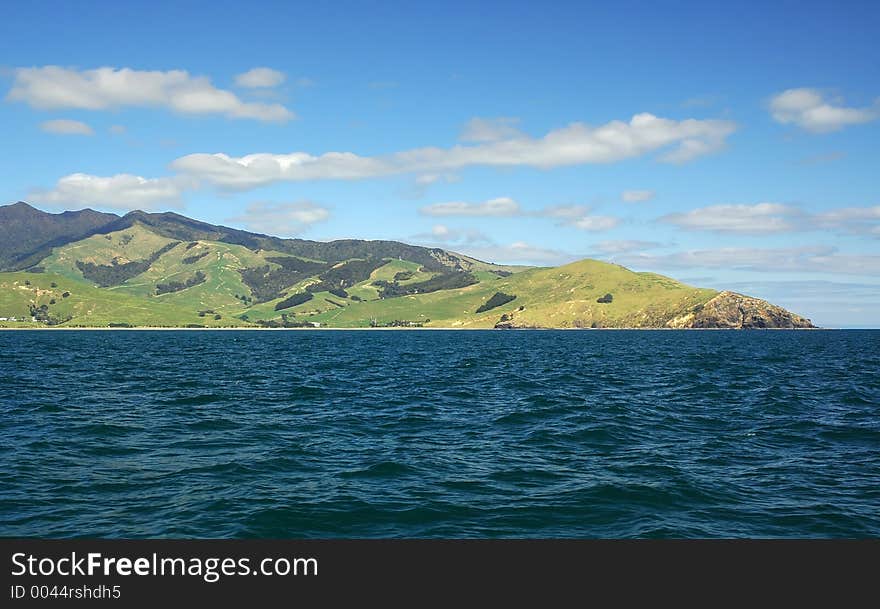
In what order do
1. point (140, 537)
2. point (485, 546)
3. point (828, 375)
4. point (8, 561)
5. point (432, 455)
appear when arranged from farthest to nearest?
point (828, 375) < point (432, 455) < point (140, 537) < point (485, 546) < point (8, 561)

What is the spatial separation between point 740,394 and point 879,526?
43299 millimetres

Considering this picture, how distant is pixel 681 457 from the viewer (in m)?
33.8

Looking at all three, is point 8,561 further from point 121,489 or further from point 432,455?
point 432,455

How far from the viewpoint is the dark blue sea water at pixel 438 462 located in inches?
907

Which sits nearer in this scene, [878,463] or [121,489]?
[121,489]

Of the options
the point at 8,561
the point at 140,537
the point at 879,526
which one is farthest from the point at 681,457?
the point at 8,561

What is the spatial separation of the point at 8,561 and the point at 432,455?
23614mm

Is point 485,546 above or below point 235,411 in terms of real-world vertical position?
above

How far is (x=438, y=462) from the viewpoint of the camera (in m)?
32.7

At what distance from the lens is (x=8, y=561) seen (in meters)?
12.4

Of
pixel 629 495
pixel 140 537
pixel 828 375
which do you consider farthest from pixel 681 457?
pixel 828 375

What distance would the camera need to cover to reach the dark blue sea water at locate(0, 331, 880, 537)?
2305cm

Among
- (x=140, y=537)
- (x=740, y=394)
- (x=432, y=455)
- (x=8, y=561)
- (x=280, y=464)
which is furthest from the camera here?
(x=740, y=394)

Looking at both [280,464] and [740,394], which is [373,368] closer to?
[740,394]
